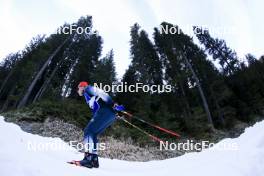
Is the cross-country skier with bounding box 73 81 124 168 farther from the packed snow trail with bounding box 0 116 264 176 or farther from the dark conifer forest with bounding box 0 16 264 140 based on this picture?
the dark conifer forest with bounding box 0 16 264 140

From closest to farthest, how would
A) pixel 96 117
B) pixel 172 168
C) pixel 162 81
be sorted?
pixel 96 117 → pixel 172 168 → pixel 162 81

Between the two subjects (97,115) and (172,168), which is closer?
(97,115)

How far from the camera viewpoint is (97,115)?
7035 mm

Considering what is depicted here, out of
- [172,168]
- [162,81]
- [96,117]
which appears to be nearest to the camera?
[96,117]

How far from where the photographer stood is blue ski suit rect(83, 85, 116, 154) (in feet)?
22.9

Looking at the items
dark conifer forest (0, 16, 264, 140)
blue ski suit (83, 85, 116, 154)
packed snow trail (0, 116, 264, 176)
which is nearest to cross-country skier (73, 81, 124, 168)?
blue ski suit (83, 85, 116, 154)

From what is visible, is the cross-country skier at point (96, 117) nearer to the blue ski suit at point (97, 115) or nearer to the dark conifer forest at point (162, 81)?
the blue ski suit at point (97, 115)

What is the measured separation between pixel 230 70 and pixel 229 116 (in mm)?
11624

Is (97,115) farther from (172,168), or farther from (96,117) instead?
(172,168)

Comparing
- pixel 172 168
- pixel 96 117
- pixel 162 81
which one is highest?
pixel 162 81

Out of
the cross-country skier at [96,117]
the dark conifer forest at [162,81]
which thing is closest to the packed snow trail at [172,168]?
the cross-country skier at [96,117]

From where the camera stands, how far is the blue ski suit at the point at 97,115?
22.9 ft

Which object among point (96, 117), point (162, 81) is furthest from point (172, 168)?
point (162, 81)

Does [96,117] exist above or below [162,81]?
below
